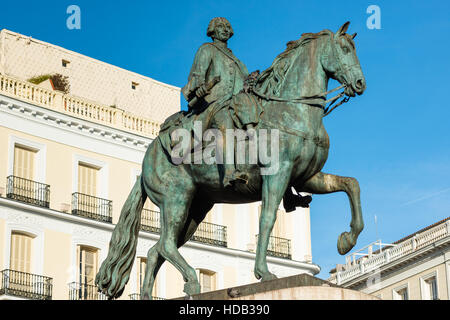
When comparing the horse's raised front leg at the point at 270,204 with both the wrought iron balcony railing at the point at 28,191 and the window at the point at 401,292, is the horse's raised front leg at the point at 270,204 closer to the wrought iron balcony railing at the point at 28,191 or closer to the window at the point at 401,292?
the wrought iron balcony railing at the point at 28,191

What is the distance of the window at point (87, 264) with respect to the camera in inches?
1769

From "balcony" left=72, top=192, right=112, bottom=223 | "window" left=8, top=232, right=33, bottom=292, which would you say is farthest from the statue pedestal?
"balcony" left=72, top=192, right=112, bottom=223

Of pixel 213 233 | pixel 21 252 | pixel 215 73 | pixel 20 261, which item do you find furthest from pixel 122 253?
pixel 213 233

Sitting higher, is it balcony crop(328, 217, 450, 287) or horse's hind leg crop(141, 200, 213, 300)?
balcony crop(328, 217, 450, 287)

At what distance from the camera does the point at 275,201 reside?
14188 mm

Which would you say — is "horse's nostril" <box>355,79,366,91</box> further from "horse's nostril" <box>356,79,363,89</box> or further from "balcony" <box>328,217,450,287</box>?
"balcony" <box>328,217,450,287</box>

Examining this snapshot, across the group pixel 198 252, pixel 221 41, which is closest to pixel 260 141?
pixel 221 41

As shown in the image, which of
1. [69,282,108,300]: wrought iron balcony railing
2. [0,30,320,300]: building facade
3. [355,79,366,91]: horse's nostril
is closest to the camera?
[355,79,366,91]: horse's nostril

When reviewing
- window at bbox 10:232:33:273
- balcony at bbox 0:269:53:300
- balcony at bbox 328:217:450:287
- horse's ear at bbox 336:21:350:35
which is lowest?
horse's ear at bbox 336:21:350:35

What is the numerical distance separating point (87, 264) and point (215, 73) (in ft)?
102

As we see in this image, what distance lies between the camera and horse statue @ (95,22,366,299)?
560 inches

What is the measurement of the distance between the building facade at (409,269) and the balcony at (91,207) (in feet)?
59.6

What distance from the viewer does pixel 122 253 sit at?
50.7ft

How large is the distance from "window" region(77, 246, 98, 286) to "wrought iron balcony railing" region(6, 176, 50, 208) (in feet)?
7.60
